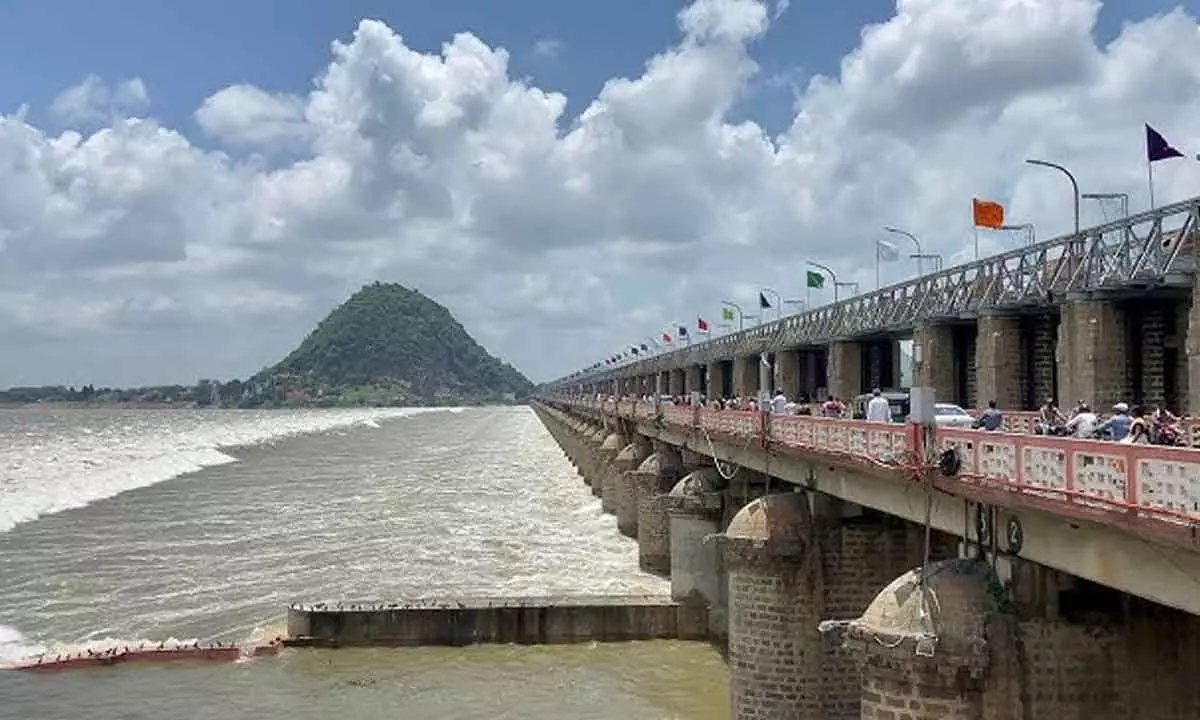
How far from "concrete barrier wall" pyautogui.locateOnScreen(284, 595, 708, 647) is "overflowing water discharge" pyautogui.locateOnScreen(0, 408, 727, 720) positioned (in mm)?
428

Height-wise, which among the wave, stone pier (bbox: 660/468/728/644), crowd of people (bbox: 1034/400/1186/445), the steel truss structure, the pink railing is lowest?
the wave

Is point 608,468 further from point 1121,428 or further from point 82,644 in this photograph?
point 1121,428

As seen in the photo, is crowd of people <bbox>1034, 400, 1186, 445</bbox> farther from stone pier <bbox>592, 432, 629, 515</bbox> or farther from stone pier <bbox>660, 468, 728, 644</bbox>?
stone pier <bbox>592, 432, 629, 515</bbox>

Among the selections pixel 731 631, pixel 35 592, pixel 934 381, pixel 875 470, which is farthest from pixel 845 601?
pixel 35 592

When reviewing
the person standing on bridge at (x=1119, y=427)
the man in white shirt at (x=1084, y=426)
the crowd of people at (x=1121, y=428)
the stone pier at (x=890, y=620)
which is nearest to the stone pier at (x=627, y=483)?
the stone pier at (x=890, y=620)

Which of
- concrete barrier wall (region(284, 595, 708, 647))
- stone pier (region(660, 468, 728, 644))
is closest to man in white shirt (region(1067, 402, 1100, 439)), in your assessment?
stone pier (region(660, 468, 728, 644))

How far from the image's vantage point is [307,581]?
36.1m

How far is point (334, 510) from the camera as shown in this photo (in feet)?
187

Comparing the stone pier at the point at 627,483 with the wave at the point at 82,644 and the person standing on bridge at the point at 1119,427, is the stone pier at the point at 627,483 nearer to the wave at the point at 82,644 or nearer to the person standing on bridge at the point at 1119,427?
the wave at the point at 82,644

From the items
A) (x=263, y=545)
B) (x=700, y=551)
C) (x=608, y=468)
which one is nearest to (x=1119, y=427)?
(x=700, y=551)

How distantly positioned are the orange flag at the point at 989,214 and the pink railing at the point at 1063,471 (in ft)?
45.1

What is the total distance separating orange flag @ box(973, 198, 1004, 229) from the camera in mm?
29672

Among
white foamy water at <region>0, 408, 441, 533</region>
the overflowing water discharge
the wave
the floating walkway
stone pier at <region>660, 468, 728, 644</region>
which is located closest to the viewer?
the overflowing water discharge

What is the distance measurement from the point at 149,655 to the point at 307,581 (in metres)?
10.6
